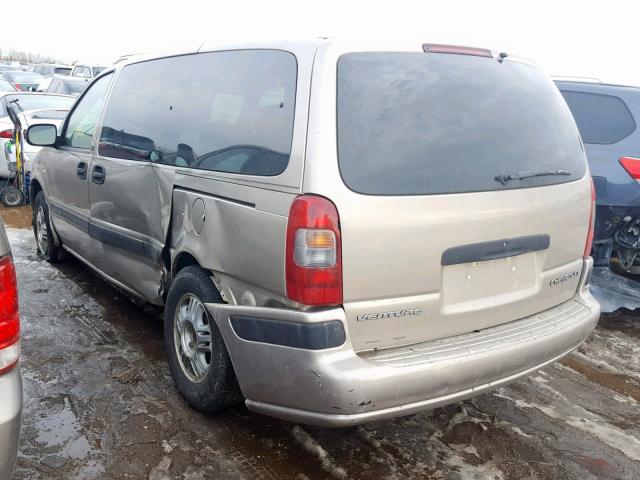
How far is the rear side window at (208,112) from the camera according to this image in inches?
103

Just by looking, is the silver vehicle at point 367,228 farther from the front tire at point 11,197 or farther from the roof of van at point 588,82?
the front tire at point 11,197

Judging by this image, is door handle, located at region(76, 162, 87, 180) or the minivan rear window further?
door handle, located at region(76, 162, 87, 180)

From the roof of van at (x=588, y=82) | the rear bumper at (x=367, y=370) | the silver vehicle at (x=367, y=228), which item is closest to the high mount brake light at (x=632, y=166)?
the roof of van at (x=588, y=82)

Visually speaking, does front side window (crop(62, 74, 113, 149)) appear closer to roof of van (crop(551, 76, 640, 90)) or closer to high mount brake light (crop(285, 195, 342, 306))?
high mount brake light (crop(285, 195, 342, 306))

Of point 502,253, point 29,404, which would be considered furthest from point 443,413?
point 29,404

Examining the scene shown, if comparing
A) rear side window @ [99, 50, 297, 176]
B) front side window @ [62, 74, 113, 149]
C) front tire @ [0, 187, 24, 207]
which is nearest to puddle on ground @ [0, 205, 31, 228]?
front tire @ [0, 187, 24, 207]

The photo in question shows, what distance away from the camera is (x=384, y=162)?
2.40 m

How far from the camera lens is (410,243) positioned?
2398 mm

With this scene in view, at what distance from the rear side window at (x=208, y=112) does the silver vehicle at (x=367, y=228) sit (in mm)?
13

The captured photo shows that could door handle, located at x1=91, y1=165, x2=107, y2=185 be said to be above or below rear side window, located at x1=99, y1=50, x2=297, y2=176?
below

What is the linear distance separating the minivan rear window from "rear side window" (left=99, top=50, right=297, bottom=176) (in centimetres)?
30

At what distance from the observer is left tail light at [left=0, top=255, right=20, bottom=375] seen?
1.92 metres

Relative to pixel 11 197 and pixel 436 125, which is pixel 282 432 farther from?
pixel 11 197

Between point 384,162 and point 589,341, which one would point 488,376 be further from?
point 589,341
